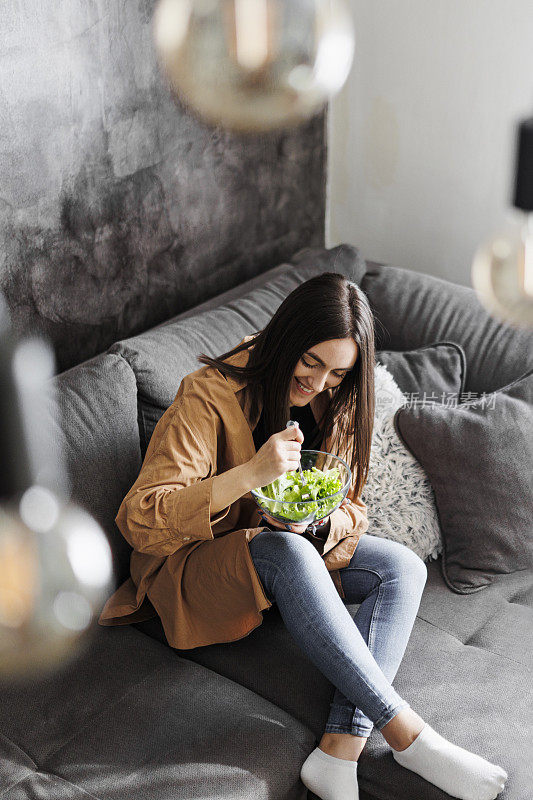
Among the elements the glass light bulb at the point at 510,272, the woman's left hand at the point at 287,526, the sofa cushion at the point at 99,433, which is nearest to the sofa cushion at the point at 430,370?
the woman's left hand at the point at 287,526

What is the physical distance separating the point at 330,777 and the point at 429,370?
0.99 m

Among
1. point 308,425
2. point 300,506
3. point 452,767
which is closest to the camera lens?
point 452,767

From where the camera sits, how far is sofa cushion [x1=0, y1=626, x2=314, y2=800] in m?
1.24

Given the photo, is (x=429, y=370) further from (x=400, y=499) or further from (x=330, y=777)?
(x=330, y=777)

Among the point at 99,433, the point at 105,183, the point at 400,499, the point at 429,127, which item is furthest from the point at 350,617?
the point at 429,127

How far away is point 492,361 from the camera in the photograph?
77.4 inches

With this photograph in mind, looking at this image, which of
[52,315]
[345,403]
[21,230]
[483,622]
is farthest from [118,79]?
[483,622]

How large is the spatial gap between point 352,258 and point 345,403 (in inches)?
27.4

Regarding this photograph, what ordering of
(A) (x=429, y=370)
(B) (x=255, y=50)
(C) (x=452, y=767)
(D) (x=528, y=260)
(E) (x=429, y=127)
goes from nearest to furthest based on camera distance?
(D) (x=528, y=260), (B) (x=255, y=50), (C) (x=452, y=767), (A) (x=429, y=370), (E) (x=429, y=127)

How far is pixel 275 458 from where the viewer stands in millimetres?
1286

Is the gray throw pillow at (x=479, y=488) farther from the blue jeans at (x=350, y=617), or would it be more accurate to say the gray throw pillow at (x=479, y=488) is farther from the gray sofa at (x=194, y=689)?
the blue jeans at (x=350, y=617)

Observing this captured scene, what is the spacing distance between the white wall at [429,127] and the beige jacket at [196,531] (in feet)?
3.76

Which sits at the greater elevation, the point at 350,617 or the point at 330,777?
the point at 350,617

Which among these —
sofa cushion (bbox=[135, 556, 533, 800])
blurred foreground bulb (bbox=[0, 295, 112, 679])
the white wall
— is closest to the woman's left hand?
sofa cushion (bbox=[135, 556, 533, 800])
